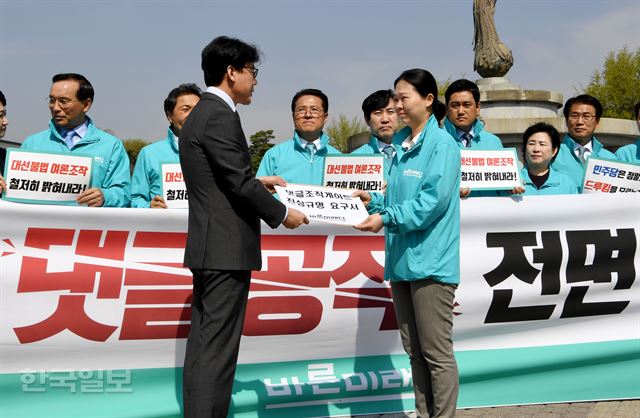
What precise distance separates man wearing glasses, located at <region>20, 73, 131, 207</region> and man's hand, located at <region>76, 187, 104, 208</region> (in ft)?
0.44

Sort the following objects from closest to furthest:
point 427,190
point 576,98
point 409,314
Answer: point 427,190
point 409,314
point 576,98

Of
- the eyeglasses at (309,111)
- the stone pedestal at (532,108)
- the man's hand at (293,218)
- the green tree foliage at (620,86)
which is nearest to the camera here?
the man's hand at (293,218)

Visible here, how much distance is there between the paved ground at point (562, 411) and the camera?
4.22m

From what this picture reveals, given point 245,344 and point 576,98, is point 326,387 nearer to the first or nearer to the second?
point 245,344

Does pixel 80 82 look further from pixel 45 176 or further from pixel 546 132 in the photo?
pixel 546 132

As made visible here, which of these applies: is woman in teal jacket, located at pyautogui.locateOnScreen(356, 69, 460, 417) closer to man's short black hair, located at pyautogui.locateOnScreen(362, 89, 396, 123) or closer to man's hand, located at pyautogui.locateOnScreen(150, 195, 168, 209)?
man's hand, located at pyautogui.locateOnScreen(150, 195, 168, 209)

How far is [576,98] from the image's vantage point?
17.9 feet

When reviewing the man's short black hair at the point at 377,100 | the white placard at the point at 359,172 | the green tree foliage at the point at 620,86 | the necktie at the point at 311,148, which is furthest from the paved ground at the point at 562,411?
the green tree foliage at the point at 620,86

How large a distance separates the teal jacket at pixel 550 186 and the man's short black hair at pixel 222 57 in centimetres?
255

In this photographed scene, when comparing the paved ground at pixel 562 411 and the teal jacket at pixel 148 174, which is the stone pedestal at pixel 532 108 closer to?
the paved ground at pixel 562 411

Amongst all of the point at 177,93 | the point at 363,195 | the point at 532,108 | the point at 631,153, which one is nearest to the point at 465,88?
the point at 363,195

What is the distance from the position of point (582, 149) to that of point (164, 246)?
362 centimetres

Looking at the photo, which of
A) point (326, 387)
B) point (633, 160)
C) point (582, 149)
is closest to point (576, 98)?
point (582, 149)

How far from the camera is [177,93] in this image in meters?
4.96
